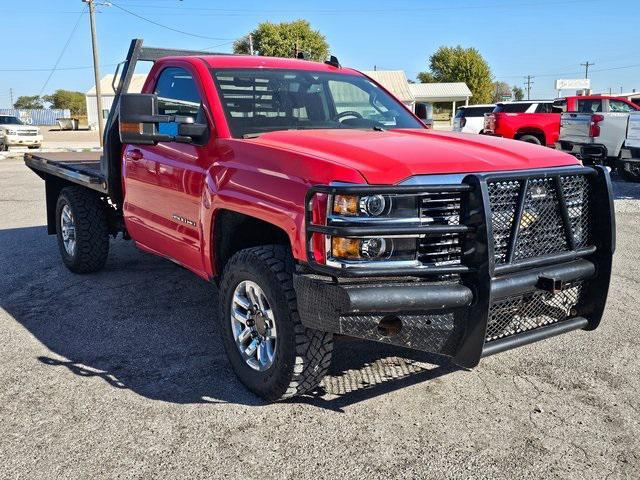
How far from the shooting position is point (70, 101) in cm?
9200

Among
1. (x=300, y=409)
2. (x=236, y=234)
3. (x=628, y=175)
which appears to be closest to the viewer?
(x=300, y=409)

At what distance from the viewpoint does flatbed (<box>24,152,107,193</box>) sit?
222 inches

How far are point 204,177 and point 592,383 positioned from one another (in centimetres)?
268

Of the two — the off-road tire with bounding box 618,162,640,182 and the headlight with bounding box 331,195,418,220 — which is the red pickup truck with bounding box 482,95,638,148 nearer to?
the off-road tire with bounding box 618,162,640,182

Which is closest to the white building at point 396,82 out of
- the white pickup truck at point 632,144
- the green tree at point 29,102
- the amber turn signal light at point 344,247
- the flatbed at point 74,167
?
the white pickup truck at point 632,144

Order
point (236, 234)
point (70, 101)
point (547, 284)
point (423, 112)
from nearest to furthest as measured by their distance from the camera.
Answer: point (547, 284), point (236, 234), point (423, 112), point (70, 101)

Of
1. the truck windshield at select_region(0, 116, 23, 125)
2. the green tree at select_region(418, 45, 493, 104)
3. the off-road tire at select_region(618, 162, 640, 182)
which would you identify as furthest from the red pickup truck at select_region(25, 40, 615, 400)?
the green tree at select_region(418, 45, 493, 104)

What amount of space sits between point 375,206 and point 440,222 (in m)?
0.33

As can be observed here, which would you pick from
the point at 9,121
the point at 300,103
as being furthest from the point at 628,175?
the point at 9,121

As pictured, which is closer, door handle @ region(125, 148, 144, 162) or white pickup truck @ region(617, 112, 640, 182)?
door handle @ region(125, 148, 144, 162)

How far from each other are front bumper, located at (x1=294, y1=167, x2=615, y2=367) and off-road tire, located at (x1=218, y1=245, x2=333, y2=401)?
0.18m

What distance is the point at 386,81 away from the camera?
60719 millimetres

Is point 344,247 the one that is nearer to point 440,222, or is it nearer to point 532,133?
point 440,222

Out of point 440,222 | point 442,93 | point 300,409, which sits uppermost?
point 442,93
